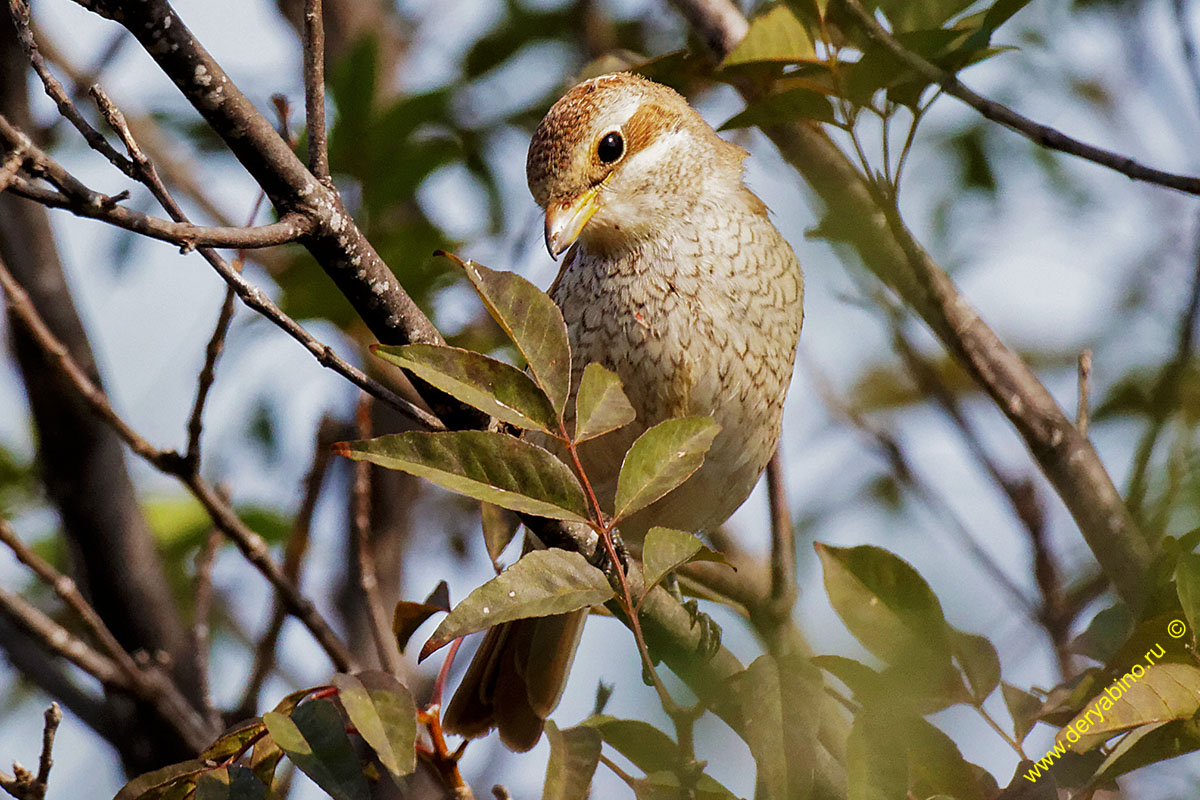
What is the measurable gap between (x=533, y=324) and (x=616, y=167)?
4.68 feet

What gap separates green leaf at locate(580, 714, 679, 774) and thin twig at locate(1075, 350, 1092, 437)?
4.17 feet

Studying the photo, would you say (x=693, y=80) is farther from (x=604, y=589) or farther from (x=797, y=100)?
(x=604, y=589)

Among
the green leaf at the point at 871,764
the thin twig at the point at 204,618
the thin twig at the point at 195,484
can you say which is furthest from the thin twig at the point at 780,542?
the thin twig at the point at 204,618

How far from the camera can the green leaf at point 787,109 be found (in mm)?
2381

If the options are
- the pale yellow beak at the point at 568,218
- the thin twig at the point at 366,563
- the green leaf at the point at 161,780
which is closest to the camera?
the green leaf at the point at 161,780

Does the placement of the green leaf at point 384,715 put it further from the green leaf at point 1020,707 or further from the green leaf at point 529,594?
the green leaf at point 1020,707

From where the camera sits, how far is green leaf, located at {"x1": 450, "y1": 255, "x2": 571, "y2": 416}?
1.67 meters

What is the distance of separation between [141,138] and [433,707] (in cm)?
316

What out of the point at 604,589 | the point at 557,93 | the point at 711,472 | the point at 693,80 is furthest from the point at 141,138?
the point at 604,589

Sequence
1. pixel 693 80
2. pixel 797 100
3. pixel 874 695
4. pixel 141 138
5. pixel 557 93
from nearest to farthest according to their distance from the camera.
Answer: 1. pixel 874 695
2. pixel 797 100
3. pixel 693 80
4. pixel 557 93
5. pixel 141 138

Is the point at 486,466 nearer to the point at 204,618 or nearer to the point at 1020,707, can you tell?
the point at 1020,707

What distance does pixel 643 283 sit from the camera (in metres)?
2.86

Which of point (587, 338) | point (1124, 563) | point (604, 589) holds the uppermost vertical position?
point (587, 338)

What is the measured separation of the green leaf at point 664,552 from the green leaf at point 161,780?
2.26ft
